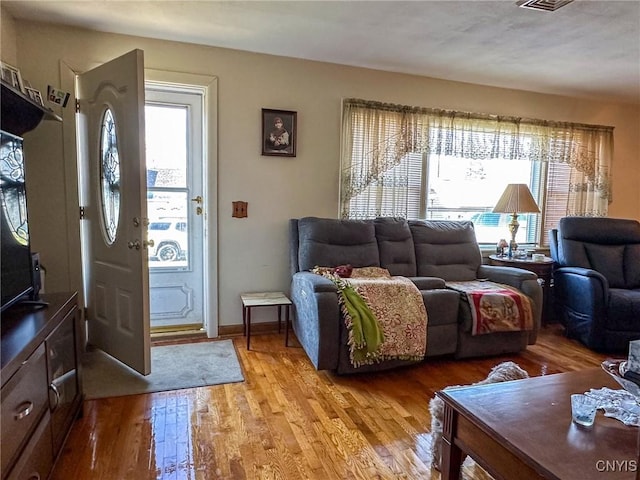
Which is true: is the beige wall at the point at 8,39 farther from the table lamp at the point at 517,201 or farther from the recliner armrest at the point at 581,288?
the recliner armrest at the point at 581,288

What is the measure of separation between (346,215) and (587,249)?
2.23 m

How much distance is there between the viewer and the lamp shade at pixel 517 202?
361 cm

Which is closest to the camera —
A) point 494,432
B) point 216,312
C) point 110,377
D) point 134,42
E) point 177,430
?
point 494,432

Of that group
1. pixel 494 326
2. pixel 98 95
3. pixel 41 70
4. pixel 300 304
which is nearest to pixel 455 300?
pixel 494 326

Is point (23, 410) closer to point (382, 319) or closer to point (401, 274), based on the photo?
point (382, 319)

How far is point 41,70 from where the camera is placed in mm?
2730

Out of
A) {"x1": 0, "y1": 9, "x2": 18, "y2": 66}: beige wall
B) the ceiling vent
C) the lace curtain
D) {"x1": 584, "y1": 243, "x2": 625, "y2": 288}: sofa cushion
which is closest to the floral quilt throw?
the lace curtain

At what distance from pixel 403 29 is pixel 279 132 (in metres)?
1.23

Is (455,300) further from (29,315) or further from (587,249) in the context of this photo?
(29,315)

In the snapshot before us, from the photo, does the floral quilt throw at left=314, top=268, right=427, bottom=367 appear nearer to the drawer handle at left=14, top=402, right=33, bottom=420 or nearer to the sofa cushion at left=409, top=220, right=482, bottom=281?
the sofa cushion at left=409, top=220, right=482, bottom=281

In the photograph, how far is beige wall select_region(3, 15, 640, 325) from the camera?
279 cm

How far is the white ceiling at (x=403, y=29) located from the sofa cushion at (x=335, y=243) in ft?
4.41

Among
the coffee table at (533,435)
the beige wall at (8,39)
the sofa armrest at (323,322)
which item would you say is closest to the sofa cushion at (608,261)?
the coffee table at (533,435)

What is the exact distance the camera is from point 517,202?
362 centimetres
